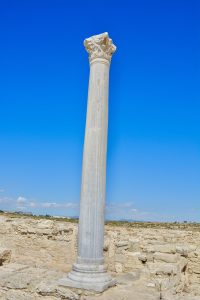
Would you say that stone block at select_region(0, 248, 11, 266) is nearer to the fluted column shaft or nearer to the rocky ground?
the rocky ground

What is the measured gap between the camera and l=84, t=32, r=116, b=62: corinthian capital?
8391 mm

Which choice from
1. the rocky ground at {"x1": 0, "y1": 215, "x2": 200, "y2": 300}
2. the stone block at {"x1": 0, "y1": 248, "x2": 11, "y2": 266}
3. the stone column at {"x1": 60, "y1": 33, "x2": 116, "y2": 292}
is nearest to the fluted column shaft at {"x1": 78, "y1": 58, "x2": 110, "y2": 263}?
the stone column at {"x1": 60, "y1": 33, "x2": 116, "y2": 292}

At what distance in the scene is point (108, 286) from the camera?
291 inches

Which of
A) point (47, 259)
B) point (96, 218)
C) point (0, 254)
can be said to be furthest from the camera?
point (47, 259)

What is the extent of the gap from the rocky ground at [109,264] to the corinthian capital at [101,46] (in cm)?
535

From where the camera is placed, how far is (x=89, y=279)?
7223 millimetres

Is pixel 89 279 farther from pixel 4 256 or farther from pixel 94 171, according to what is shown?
pixel 4 256

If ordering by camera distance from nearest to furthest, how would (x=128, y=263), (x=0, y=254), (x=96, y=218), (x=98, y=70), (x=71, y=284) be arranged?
(x=71, y=284) < (x=96, y=218) < (x=98, y=70) < (x=0, y=254) < (x=128, y=263)

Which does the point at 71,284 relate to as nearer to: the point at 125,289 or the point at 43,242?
the point at 125,289

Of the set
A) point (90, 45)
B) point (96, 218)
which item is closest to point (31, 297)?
point (96, 218)

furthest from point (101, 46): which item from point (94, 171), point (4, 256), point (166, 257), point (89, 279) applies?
point (4, 256)

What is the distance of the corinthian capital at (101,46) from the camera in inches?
330

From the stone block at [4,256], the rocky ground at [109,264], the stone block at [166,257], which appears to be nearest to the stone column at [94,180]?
the rocky ground at [109,264]

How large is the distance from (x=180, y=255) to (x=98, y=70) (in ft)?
21.0
